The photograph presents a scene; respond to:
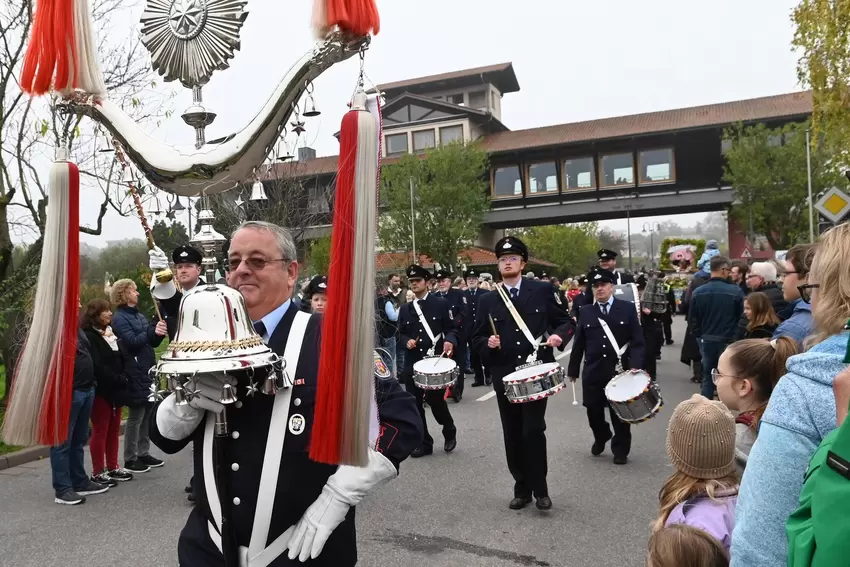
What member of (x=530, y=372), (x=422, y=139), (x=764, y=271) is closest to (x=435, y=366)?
(x=530, y=372)

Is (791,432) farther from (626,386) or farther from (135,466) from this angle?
(135,466)

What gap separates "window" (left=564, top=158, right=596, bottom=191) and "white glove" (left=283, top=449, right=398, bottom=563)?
1449 inches

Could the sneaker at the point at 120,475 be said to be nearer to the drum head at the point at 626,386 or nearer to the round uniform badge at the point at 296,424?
the drum head at the point at 626,386

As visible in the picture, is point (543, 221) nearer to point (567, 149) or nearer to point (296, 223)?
point (567, 149)

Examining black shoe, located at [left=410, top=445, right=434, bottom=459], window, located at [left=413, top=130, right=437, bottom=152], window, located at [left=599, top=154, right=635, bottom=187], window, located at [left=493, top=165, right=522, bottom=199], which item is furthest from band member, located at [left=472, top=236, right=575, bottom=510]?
window, located at [left=413, top=130, right=437, bottom=152]

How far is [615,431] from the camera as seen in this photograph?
6.73 metres

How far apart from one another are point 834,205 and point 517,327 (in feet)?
20.6

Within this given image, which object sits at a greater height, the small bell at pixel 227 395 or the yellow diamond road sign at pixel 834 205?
the yellow diamond road sign at pixel 834 205

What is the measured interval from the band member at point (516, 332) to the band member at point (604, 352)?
3.65 feet

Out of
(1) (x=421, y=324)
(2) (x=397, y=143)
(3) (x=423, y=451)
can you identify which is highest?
(2) (x=397, y=143)

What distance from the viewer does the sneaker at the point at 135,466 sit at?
6.93 m

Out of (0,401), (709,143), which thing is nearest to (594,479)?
(0,401)

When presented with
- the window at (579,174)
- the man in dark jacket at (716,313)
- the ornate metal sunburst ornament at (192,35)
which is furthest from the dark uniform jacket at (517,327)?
the window at (579,174)

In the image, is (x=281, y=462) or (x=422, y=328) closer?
(x=281, y=462)
